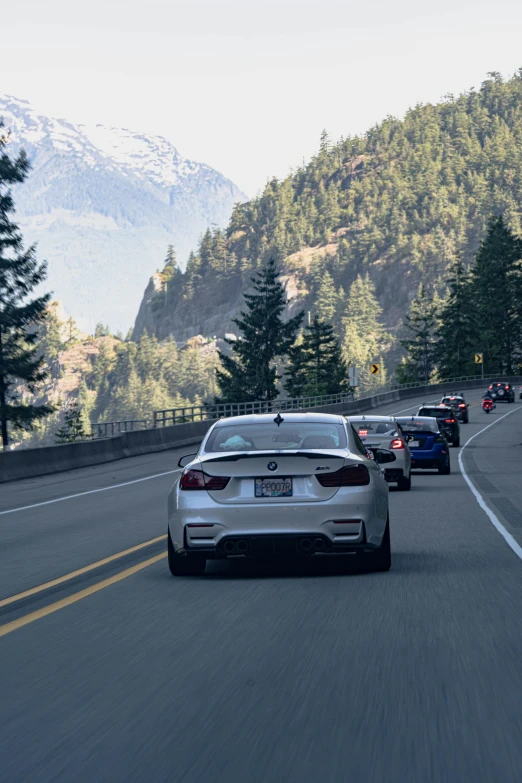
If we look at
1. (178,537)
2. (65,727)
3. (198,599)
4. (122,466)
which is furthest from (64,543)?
(122,466)

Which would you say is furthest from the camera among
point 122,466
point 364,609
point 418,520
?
point 122,466

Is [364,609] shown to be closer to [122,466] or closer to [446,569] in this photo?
[446,569]

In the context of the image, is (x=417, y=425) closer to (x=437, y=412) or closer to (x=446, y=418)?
(x=446, y=418)

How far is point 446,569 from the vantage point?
11.3 meters

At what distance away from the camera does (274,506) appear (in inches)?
411

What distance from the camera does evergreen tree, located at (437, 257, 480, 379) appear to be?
158875 mm

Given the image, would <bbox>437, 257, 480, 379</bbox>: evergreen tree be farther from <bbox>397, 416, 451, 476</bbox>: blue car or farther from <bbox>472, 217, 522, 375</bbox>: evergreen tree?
<bbox>397, 416, 451, 476</bbox>: blue car

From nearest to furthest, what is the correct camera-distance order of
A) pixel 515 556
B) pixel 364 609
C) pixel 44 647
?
pixel 44 647, pixel 364 609, pixel 515 556

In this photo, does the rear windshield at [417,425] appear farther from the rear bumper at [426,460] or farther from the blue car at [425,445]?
the rear bumper at [426,460]

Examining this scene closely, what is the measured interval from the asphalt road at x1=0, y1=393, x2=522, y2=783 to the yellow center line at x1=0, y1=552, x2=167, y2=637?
27 millimetres

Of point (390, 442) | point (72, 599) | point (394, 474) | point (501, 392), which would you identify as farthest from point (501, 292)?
point (72, 599)

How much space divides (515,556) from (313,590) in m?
3.03

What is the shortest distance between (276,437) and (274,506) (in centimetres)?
114

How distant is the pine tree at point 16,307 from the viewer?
262 feet
